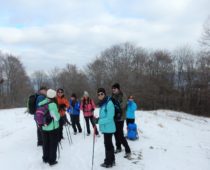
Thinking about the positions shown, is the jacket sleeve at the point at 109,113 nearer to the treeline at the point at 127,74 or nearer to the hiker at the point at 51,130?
the hiker at the point at 51,130

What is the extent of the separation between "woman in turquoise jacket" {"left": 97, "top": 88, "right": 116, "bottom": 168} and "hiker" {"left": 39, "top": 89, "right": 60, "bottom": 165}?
1.10m

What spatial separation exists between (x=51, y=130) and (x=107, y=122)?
1413 mm

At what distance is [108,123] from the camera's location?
570cm

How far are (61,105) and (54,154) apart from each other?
2.22m

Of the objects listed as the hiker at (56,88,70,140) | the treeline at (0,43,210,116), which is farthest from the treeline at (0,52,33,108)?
the hiker at (56,88,70,140)

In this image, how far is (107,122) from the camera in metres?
5.66

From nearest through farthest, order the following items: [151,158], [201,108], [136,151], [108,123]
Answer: [108,123] → [151,158] → [136,151] → [201,108]

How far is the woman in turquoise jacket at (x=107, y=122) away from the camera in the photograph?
5621 millimetres

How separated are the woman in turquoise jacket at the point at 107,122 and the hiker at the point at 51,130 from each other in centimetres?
110

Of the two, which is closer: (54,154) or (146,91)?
(54,154)

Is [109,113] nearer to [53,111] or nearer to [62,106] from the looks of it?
[53,111]

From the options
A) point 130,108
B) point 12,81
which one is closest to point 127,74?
point 12,81

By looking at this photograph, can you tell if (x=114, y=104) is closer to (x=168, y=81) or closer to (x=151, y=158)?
(x=151, y=158)

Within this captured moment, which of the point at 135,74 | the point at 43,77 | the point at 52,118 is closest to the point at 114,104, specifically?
the point at 52,118
